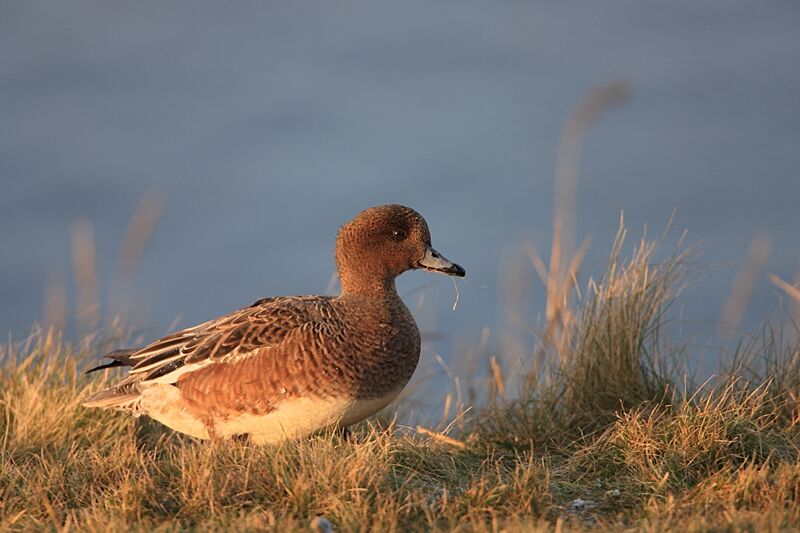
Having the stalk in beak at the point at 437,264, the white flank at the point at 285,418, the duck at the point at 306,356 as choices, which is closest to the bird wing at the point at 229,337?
the duck at the point at 306,356

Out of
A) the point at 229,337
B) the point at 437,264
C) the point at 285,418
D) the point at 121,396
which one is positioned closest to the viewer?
the point at 285,418

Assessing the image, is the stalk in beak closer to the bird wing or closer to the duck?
the duck

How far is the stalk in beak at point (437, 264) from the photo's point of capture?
5742mm

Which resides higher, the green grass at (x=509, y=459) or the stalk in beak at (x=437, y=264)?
the stalk in beak at (x=437, y=264)

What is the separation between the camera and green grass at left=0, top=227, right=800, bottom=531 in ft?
14.9

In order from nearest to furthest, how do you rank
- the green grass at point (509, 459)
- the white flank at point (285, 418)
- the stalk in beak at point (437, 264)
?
the green grass at point (509, 459)
the white flank at point (285, 418)
the stalk in beak at point (437, 264)

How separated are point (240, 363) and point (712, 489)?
2359 millimetres

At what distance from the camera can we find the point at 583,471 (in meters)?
5.44

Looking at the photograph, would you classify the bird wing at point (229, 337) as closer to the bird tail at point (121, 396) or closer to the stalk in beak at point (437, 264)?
the bird tail at point (121, 396)

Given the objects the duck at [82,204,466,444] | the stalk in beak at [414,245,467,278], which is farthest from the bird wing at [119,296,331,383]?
the stalk in beak at [414,245,467,278]

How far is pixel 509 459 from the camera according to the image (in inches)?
234

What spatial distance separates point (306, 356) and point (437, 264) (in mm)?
913

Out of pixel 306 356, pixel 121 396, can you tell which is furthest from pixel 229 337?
pixel 121 396

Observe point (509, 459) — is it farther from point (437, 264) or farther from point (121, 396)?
point (121, 396)
